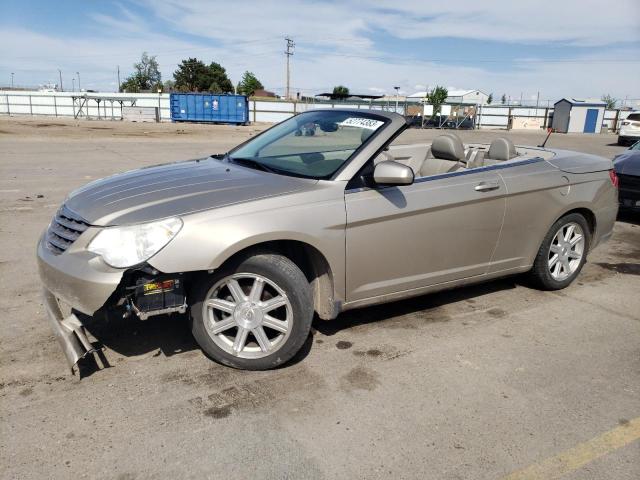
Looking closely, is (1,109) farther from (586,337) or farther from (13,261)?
(586,337)

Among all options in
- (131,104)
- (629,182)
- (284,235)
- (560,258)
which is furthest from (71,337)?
(131,104)

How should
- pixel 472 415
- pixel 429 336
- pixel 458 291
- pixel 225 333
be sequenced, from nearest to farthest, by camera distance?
1. pixel 472 415
2. pixel 225 333
3. pixel 429 336
4. pixel 458 291

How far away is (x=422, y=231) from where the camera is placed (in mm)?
3809

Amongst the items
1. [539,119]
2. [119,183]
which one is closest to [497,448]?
[119,183]

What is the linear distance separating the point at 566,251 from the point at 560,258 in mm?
94

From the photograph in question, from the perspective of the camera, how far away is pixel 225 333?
338 cm

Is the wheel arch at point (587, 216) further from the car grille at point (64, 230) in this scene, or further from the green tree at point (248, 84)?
the green tree at point (248, 84)

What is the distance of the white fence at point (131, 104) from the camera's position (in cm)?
4475

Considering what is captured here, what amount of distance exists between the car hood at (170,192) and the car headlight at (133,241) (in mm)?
51

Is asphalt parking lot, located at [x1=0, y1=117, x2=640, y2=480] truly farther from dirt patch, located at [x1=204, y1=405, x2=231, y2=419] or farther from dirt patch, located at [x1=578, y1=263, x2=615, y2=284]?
dirt patch, located at [x1=578, y1=263, x2=615, y2=284]

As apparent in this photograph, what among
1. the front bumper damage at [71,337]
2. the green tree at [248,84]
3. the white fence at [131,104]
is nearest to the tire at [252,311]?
the front bumper damage at [71,337]

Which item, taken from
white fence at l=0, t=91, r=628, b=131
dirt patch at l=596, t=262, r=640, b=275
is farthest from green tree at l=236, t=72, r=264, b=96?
dirt patch at l=596, t=262, r=640, b=275

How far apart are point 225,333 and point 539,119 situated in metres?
52.8

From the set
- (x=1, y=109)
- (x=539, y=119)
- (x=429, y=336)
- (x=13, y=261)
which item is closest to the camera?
(x=429, y=336)
